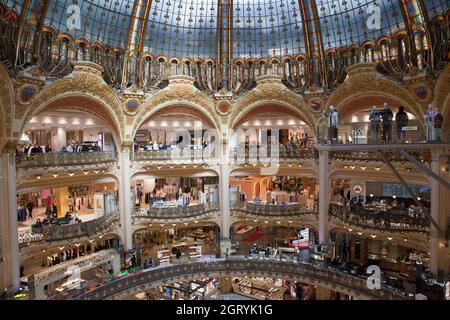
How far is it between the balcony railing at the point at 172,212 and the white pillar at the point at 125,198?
96 centimetres

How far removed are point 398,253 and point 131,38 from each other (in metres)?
28.7

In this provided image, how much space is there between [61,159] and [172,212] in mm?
10334

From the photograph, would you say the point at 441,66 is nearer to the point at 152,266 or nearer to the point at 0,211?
the point at 152,266

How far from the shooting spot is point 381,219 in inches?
888

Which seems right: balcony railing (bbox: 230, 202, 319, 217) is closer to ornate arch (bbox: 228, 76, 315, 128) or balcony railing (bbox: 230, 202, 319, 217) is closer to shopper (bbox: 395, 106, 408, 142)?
ornate arch (bbox: 228, 76, 315, 128)

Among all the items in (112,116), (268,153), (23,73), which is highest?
(23,73)

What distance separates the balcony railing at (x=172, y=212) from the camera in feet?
89.6

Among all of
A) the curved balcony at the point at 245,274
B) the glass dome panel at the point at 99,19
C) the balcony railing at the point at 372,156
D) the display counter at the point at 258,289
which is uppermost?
the glass dome panel at the point at 99,19

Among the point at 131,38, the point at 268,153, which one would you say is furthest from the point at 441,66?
the point at 131,38

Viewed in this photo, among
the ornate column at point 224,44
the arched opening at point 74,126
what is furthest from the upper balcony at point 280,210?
the arched opening at point 74,126

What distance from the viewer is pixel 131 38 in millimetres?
25094

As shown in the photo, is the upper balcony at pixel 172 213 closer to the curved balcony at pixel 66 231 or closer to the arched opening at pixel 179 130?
the curved balcony at pixel 66 231
